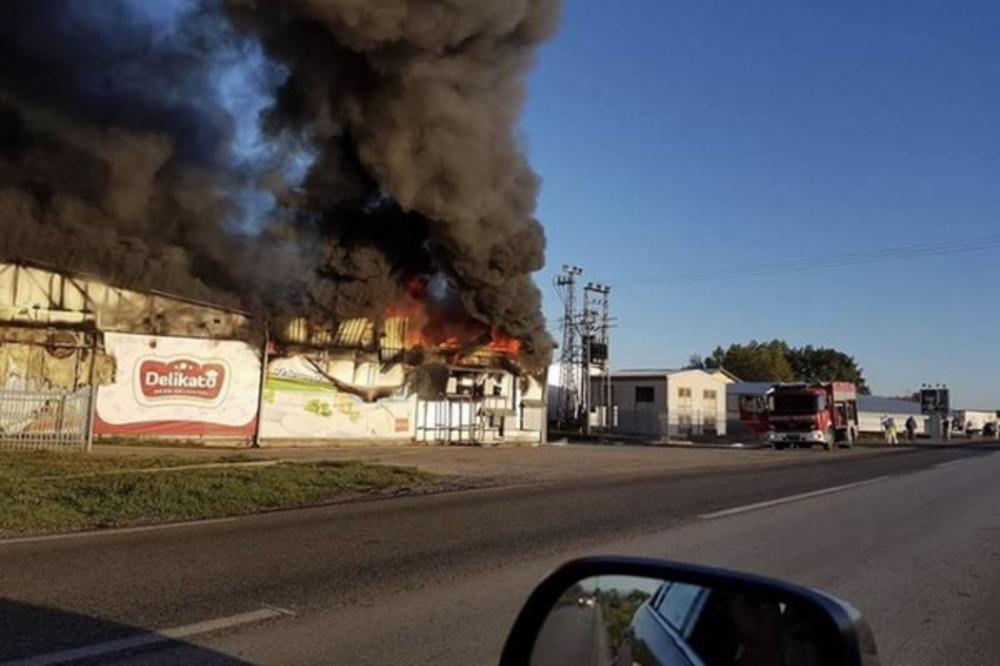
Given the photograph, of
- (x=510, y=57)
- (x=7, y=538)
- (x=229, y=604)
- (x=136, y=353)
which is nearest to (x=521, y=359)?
(x=510, y=57)

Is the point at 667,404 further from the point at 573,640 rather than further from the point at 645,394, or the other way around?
the point at 573,640

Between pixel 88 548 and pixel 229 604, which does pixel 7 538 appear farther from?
pixel 229 604

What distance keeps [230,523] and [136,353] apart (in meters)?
13.8

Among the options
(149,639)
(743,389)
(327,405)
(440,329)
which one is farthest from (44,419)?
(743,389)

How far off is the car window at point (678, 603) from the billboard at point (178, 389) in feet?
70.1

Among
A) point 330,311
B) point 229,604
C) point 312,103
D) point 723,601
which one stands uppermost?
point 312,103

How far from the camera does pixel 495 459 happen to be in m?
22.3

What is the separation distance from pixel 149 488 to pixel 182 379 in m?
11.3

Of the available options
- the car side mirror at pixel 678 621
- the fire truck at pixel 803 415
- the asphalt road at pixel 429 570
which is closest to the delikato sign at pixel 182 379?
the asphalt road at pixel 429 570

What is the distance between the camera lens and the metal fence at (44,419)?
18016mm

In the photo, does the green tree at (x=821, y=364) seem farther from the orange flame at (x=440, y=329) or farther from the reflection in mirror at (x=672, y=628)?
the reflection in mirror at (x=672, y=628)

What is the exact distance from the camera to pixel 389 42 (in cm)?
2448

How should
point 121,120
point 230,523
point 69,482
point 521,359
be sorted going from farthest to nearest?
point 521,359, point 121,120, point 69,482, point 230,523

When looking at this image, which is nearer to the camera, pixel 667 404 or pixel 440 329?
pixel 440 329
